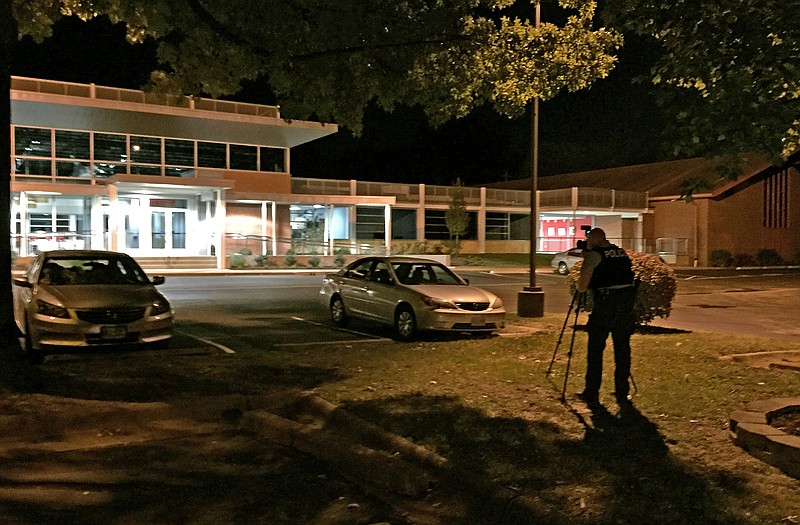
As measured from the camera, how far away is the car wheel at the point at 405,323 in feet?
38.3

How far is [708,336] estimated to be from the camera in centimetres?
1167

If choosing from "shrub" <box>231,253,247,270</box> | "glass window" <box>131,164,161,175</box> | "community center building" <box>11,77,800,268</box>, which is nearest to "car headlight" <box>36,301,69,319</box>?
"community center building" <box>11,77,800,268</box>

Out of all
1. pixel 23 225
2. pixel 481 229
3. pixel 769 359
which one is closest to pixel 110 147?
pixel 23 225

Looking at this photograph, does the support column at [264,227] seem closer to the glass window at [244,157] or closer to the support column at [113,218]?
the glass window at [244,157]

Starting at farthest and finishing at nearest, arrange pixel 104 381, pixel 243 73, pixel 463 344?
pixel 463 344 < pixel 243 73 < pixel 104 381

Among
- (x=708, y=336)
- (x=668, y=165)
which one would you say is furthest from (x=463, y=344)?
(x=668, y=165)

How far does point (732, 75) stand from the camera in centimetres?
617

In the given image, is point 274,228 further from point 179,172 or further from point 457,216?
point 457,216

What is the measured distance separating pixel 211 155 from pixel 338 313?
2243 centimetres

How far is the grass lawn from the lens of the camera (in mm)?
4762

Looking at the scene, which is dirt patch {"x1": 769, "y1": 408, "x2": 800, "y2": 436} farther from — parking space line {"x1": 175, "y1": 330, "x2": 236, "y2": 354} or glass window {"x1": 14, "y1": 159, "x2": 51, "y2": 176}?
glass window {"x1": 14, "y1": 159, "x2": 51, "y2": 176}

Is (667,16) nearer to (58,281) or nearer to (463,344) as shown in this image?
(463,344)

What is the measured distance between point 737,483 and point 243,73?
813cm

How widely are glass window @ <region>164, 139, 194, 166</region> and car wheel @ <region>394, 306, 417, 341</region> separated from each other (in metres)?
23.9
